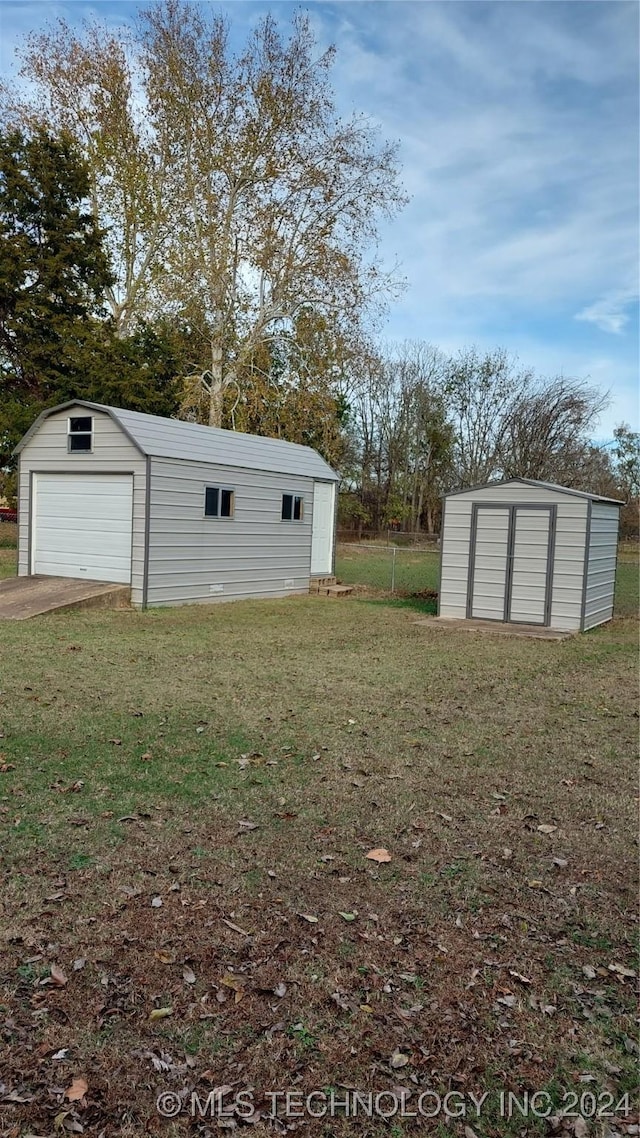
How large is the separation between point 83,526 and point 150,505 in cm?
169

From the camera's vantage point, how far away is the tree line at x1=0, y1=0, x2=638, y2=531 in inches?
837

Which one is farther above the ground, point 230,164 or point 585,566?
point 230,164

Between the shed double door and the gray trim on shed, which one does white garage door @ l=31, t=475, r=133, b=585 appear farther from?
the gray trim on shed

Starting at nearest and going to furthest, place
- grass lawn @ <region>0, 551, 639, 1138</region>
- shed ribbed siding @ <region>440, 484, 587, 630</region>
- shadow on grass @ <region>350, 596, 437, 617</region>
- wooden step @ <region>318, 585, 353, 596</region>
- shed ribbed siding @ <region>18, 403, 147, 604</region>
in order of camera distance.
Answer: grass lawn @ <region>0, 551, 639, 1138</region>
shed ribbed siding @ <region>440, 484, 587, 630</region>
shed ribbed siding @ <region>18, 403, 147, 604</region>
shadow on grass @ <region>350, 596, 437, 617</region>
wooden step @ <region>318, 585, 353, 596</region>

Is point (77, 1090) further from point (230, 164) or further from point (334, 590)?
point (230, 164)

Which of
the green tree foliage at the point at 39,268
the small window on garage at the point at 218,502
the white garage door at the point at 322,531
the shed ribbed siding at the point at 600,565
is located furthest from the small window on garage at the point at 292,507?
the green tree foliage at the point at 39,268

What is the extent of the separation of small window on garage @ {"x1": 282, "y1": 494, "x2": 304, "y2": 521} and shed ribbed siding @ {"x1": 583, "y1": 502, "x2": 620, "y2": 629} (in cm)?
666

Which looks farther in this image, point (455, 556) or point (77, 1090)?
point (455, 556)

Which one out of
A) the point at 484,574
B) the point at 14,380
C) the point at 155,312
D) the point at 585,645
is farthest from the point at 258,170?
the point at 585,645

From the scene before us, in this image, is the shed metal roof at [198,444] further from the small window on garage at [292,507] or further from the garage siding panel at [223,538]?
the small window on garage at [292,507]

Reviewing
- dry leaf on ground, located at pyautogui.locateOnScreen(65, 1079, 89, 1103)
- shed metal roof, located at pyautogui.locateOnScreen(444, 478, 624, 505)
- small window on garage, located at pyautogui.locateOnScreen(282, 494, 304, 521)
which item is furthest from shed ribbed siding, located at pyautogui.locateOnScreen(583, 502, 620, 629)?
dry leaf on ground, located at pyautogui.locateOnScreen(65, 1079, 89, 1103)

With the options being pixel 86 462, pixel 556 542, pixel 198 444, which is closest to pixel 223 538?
pixel 198 444

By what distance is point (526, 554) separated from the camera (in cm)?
1101

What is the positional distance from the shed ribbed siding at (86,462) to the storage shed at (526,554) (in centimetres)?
505
